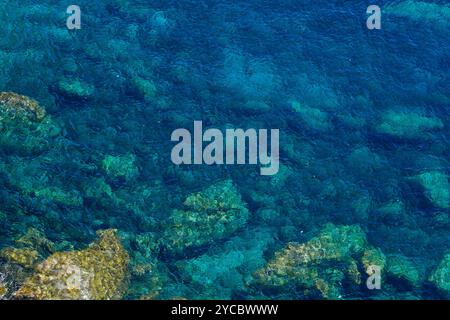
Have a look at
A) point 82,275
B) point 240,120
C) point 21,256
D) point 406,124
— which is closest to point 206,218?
point 82,275

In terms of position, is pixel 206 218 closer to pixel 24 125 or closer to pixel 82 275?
pixel 82 275

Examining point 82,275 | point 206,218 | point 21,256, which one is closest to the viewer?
point 82,275

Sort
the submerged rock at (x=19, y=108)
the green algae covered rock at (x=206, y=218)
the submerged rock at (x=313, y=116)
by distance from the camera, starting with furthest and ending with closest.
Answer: the submerged rock at (x=313, y=116), the submerged rock at (x=19, y=108), the green algae covered rock at (x=206, y=218)

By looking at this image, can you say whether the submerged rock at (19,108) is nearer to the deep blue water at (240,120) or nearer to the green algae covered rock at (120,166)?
the deep blue water at (240,120)

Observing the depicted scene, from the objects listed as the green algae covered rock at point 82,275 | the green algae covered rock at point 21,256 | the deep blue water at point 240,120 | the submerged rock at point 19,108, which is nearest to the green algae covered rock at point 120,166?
the deep blue water at point 240,120

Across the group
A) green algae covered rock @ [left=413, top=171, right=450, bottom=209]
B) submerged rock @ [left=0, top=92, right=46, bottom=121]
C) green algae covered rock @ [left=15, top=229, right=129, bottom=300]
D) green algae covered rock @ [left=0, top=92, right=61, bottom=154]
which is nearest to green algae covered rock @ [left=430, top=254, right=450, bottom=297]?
green algae covered rock @ [left=413, top=171, right=450, bottom=209]

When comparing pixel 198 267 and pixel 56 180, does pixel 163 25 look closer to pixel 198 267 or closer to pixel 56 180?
pixel 56 180
